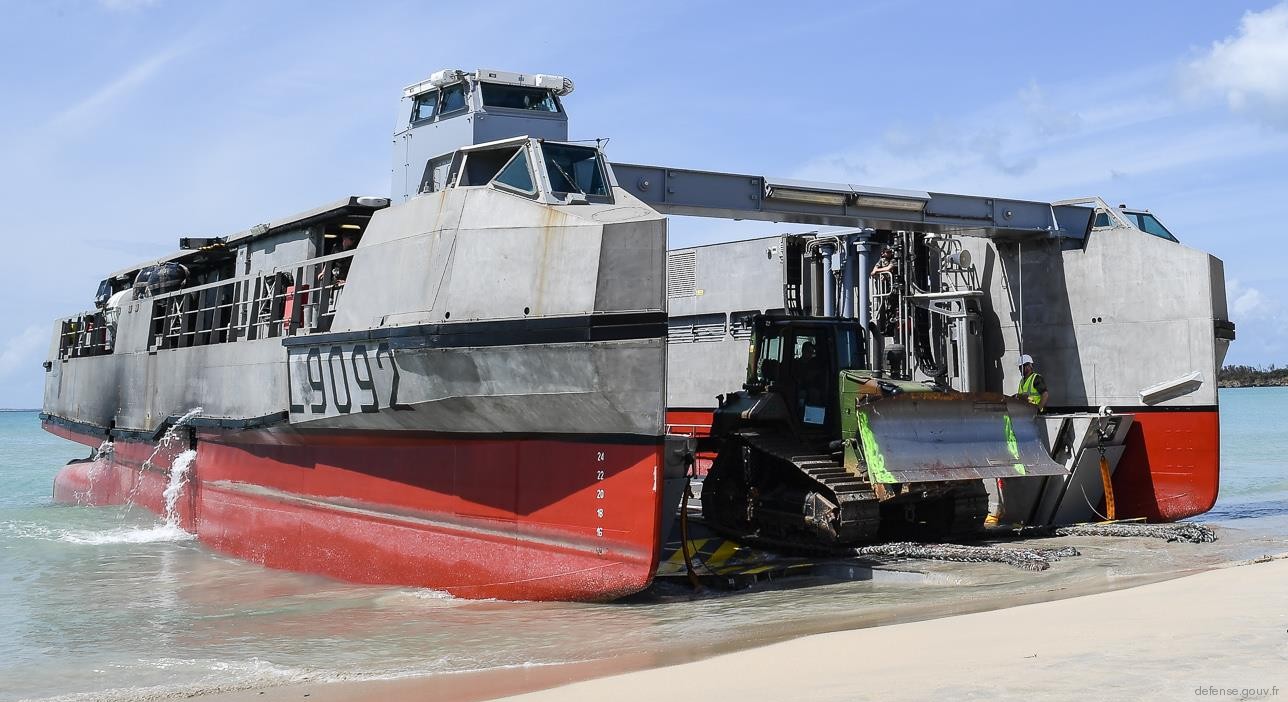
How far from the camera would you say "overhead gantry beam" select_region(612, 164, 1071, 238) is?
495 inches

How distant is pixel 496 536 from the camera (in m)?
9.62

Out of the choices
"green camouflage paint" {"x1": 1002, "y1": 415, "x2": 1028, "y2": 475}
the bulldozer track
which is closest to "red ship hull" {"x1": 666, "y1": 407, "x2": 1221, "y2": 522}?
"green camouflage paint" {"x1": 1002, "y1": 415, "x2": 1028, "y2": 475}

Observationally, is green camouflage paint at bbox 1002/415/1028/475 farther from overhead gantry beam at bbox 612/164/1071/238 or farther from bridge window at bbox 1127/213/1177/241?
bridge window at bbox 1127/213/1177/241

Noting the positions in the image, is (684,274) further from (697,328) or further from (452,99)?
(452,99)

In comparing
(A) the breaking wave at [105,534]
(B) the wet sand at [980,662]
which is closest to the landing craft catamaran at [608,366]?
(A) the breaking wave at [105,534]

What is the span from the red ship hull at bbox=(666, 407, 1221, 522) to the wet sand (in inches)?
252

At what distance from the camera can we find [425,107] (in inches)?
551

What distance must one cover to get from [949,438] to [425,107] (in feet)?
26.6

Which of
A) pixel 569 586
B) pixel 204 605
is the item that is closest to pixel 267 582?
pixel 204 605

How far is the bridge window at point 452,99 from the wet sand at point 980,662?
28.1ft

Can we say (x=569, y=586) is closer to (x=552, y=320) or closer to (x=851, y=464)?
(x=552, y=320)

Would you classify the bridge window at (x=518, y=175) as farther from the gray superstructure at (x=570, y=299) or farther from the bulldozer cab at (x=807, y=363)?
the bulldozer cab at (x=807, y=363)

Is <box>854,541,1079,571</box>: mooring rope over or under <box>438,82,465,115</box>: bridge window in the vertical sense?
under

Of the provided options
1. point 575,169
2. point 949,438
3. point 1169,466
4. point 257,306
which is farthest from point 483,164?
point 1169,466
